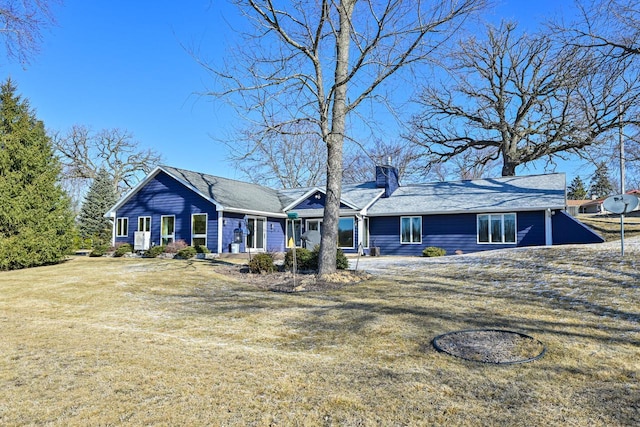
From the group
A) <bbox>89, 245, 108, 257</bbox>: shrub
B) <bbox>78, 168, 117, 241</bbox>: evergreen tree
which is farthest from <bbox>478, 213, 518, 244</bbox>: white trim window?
<bbox>78, 168, 117, 241</bbox>: evergreen tree

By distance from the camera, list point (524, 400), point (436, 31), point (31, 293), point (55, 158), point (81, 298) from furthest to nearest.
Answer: point (55, 158) < point (436, 31) < point (31, 293) < point (81, 298) < point (524, 400)

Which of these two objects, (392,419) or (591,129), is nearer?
(392,419)

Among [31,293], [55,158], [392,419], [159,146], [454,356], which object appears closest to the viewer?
[392,419]

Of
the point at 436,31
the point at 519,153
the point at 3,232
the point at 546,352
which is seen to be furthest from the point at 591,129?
the point at 3,232

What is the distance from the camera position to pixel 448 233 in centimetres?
1905

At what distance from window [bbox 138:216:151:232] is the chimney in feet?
41.2

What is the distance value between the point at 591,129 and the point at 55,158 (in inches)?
1032

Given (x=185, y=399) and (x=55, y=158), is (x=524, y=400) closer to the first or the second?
(x=185, y=399)

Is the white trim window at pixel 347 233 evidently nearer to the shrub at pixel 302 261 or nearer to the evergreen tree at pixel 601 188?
the shrub at pixel 302 261

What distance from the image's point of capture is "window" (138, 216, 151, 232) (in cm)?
2131

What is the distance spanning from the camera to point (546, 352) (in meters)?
4.53

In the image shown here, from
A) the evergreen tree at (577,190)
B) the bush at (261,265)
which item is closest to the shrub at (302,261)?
the bush at (261,265)

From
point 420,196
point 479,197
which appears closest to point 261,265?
point 420,196

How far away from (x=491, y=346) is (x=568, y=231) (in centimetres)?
1485
